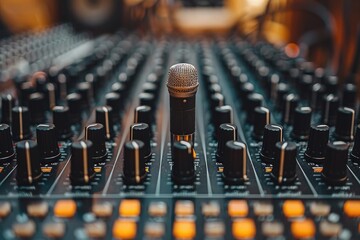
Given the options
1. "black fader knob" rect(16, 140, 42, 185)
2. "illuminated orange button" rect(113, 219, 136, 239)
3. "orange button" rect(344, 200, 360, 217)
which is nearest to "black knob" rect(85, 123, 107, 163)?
"black fader knob" rect(16, 140, 42, 185)

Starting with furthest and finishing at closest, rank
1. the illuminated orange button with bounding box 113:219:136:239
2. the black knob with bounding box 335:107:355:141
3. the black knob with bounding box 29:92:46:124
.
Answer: the black knob with bounding box 29:92:46:124 < the black knob with bounding box 335:107:355:141 < the illuminated orange button with bounding box 113:219:136:239

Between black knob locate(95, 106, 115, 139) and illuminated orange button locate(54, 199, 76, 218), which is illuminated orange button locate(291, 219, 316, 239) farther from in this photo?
black knob locate(95, 106, 115, 139)

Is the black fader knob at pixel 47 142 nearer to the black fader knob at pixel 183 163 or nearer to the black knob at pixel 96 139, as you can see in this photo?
the black knob at pixel 96 139

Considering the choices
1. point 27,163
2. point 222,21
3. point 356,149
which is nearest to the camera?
point 27,163

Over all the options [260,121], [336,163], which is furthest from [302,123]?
[336,163]

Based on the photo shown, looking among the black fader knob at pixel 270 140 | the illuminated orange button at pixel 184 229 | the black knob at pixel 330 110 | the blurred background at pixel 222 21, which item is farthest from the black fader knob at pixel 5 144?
the blurred background at pixel 222 21

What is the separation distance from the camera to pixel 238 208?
67 centimetres

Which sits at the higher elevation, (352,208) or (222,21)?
(222,21)

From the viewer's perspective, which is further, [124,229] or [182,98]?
[182,98]

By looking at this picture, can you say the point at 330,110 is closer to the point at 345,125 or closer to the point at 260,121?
the point at 345,125

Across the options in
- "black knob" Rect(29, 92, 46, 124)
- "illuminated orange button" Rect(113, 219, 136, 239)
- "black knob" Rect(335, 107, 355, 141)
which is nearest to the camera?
"illuminated orange button" Rect(113, 219, 136, 239)

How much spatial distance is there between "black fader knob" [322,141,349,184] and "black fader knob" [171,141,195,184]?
0.78 ft

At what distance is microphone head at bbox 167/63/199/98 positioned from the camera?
746 mm

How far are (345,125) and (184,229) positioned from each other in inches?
19.2
